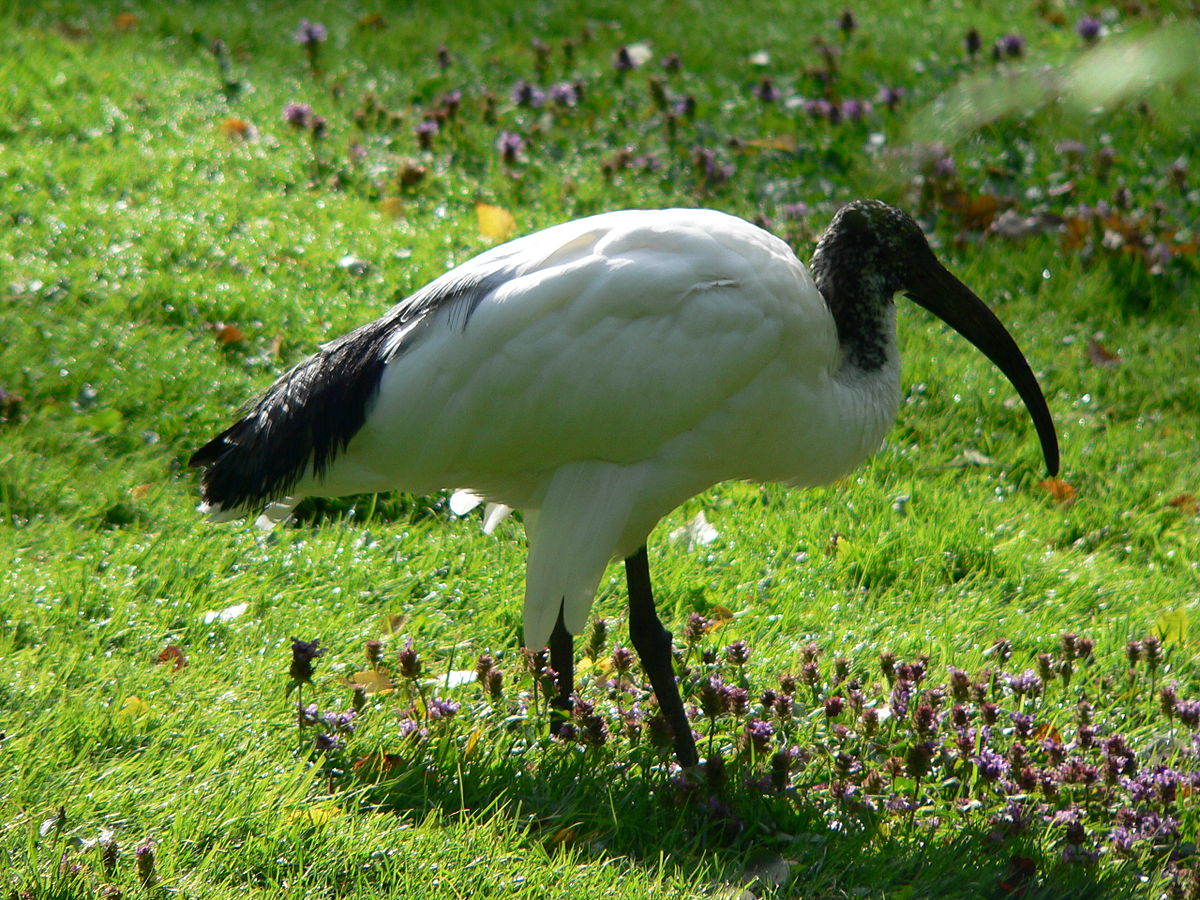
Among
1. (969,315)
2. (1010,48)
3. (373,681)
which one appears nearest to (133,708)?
(373,681)

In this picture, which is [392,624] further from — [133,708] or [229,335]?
[229,335]

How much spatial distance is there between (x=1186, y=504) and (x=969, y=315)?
1648mm

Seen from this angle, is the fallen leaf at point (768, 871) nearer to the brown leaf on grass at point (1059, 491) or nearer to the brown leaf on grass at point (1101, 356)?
the brown leaf on grass at point (1059, 491)

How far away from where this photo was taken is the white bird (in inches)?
129

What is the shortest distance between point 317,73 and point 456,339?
4550 millimetres

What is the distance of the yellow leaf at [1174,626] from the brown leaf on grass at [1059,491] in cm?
84

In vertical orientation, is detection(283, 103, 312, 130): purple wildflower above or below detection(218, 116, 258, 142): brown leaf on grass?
above

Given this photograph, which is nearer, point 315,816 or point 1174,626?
point 315,816

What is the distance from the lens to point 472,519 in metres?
4.61

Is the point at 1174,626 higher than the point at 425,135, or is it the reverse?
the point at 425,135

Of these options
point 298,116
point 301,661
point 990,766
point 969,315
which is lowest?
point 990,766

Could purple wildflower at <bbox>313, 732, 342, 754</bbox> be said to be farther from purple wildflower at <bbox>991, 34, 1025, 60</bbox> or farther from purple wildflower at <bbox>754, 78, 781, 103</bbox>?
purple wildflower at <bbox>991, 34, 1025, 60</bbox>

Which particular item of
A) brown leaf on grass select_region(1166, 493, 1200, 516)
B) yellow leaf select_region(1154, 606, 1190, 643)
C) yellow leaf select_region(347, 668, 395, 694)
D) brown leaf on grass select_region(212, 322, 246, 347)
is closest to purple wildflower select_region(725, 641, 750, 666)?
yellow leaf select_region(347, 668, 395, 694)

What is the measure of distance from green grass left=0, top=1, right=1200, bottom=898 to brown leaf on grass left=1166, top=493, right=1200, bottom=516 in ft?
0.06
